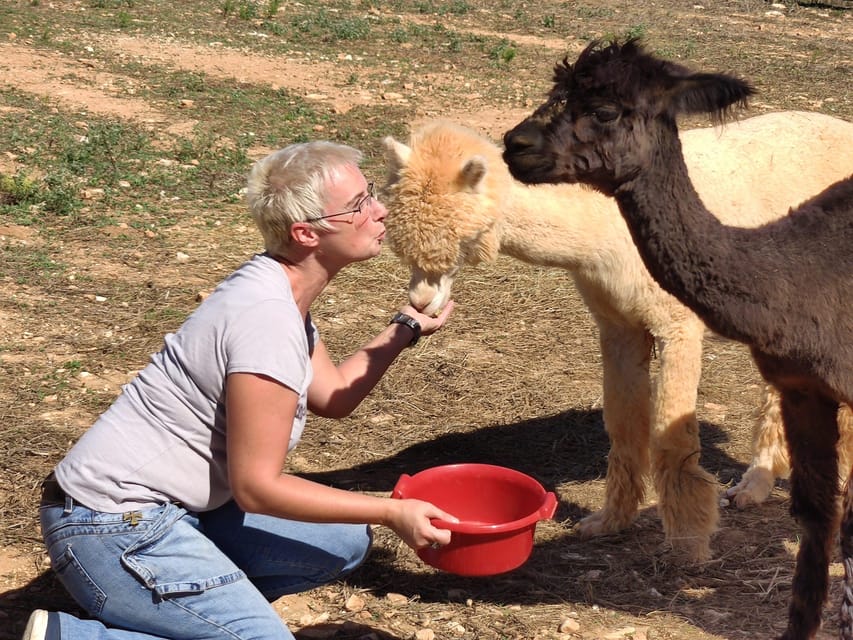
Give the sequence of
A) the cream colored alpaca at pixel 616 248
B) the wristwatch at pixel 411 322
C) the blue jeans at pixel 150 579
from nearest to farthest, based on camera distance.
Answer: the blue jeans at pixel 150 579 < the wristwatch at pixel 411 322 < the cream colored alpaca at pixel 616 248

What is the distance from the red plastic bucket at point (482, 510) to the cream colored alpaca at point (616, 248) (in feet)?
2.94

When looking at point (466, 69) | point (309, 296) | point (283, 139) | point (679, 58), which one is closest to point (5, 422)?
point (309, 296)

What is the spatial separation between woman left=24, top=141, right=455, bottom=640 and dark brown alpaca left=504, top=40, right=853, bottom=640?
0.68 meters

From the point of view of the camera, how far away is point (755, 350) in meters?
3.50

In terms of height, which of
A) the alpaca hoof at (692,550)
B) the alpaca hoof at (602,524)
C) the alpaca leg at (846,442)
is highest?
the alpaca leg at (846,442)

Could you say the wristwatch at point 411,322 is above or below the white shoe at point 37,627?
above

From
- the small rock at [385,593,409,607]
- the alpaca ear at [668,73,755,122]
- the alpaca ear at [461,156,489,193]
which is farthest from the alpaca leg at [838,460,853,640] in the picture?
the alpaca ear at [461,156,489,193]

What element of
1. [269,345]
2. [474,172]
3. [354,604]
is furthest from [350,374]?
[474,172]

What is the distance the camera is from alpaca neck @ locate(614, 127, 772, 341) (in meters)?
3.32

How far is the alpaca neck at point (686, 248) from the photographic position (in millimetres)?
3324

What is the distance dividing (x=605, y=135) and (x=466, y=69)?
1044cm

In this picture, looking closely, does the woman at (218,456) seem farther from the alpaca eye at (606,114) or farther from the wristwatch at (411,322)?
the alpaca eye at (606,114)

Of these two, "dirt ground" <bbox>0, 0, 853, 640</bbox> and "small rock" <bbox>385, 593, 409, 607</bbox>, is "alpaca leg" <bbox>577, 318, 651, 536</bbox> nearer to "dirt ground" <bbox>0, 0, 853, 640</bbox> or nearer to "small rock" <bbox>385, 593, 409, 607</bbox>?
"dirt ground" <bbox>0, 0, 853, 640</bbox>

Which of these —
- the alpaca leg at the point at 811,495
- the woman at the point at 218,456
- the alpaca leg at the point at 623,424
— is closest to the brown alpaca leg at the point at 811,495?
the alpaca leg at the point at 811,495
